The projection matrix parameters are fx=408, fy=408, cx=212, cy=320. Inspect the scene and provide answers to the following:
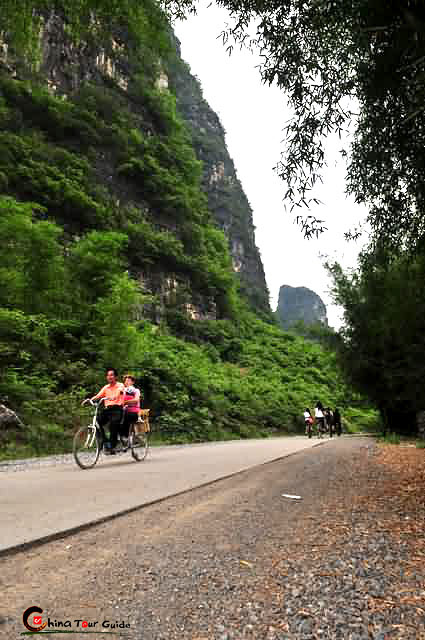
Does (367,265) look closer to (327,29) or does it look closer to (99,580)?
(327,29)

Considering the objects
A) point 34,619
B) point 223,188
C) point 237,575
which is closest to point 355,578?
point 237,575

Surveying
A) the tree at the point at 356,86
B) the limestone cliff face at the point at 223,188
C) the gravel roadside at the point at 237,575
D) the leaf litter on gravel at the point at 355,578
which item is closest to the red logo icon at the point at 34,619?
the gravel roadside at the point at 237,575

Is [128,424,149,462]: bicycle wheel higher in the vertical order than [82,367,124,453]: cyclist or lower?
lower

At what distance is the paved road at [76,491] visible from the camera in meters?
3.39

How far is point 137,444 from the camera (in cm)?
945

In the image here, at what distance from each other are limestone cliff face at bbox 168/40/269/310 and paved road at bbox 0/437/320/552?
229ft

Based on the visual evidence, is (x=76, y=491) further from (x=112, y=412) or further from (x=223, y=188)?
(x=223, y=188)

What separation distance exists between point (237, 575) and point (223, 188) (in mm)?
93403

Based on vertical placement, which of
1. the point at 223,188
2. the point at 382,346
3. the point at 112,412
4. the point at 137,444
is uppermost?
the point at 223,188

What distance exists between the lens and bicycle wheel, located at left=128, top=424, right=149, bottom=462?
9266 millimetres

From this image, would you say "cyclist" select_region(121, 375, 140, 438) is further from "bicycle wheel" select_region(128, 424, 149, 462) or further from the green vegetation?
the green vegetation

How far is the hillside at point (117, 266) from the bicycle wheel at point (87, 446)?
9.26 feet

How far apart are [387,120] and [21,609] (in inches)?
264

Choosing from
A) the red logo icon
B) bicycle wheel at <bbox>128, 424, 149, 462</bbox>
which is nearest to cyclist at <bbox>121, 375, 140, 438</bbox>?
bicycle wheel at <bbox>128, 424, 149, 462</bbox>
